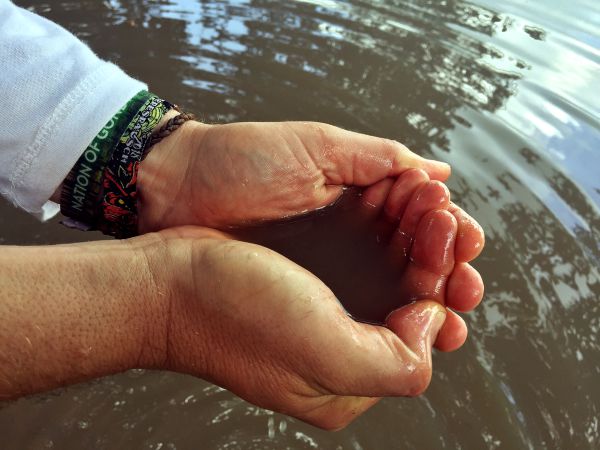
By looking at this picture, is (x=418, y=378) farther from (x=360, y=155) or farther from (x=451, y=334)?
(x=360, y=155)

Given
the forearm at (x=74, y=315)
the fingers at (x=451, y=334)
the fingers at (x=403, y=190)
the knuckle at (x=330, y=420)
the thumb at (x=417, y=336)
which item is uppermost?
the fingers at (x=403, y=190)

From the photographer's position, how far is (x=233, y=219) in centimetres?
138

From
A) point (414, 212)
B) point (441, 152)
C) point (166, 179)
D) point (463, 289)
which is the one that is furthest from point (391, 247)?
point (441, 152)

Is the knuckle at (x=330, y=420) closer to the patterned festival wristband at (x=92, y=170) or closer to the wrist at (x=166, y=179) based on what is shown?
the wrist at (x=166, y=179)

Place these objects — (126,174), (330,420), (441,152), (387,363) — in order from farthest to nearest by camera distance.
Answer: (441,152), (126,174), (330,420), (387,363)

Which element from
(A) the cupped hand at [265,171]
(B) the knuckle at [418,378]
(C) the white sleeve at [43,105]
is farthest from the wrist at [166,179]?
(B) the knuckle at [418,378]

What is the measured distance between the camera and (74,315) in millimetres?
1032

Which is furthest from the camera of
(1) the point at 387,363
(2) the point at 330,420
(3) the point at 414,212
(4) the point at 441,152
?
(4) the point at 441,152

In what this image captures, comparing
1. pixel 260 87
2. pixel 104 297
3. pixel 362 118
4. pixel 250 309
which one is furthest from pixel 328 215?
pixel 260 87

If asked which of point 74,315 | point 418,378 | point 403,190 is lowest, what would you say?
point 74,315

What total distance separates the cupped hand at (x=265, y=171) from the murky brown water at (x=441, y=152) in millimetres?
418

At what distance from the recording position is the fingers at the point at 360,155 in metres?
1.37

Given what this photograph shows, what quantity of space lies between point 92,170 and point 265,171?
1.45ft

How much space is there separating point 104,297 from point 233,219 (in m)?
0.41
